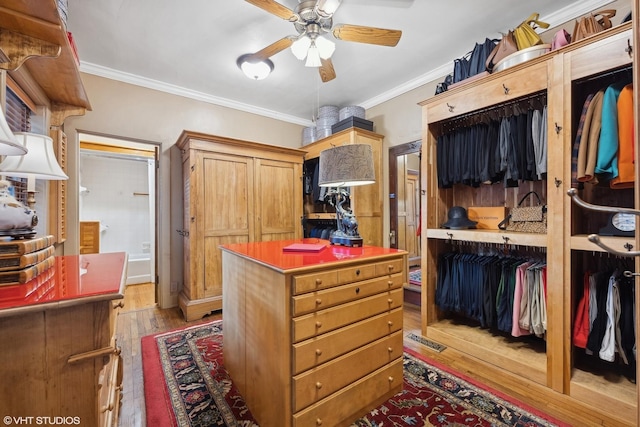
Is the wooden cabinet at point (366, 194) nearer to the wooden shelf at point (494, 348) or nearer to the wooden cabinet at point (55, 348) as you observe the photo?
the wooden shelf at point (494, 348)

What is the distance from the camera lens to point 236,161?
3404mm

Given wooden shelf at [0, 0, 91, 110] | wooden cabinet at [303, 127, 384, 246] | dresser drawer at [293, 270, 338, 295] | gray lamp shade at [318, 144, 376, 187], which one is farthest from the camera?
wooden cabinet at [303, 127, 384, 246]

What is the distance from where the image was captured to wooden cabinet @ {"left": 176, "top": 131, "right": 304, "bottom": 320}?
3.10 metres

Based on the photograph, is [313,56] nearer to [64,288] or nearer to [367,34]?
[367,34]

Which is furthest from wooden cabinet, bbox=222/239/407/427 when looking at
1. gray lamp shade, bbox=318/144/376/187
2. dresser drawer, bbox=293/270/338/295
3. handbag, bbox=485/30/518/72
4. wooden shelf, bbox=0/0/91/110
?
handbag, bbox=485/30/518/72

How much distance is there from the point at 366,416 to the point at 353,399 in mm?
177

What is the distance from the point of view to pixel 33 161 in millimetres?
1458

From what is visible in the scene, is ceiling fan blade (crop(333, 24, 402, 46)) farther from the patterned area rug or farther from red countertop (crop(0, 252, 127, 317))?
the patterned area rug

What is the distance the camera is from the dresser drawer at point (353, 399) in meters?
1.35

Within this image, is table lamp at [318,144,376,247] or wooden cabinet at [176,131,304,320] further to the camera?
wooden cabinet at [176,131,304,320]

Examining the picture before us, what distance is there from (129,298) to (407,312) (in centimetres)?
388

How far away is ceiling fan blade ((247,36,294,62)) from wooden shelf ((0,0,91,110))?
1221 mm

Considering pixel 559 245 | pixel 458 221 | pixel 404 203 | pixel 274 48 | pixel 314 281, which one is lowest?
pixel 314 281

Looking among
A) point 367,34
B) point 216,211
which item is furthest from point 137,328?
point 367,34
